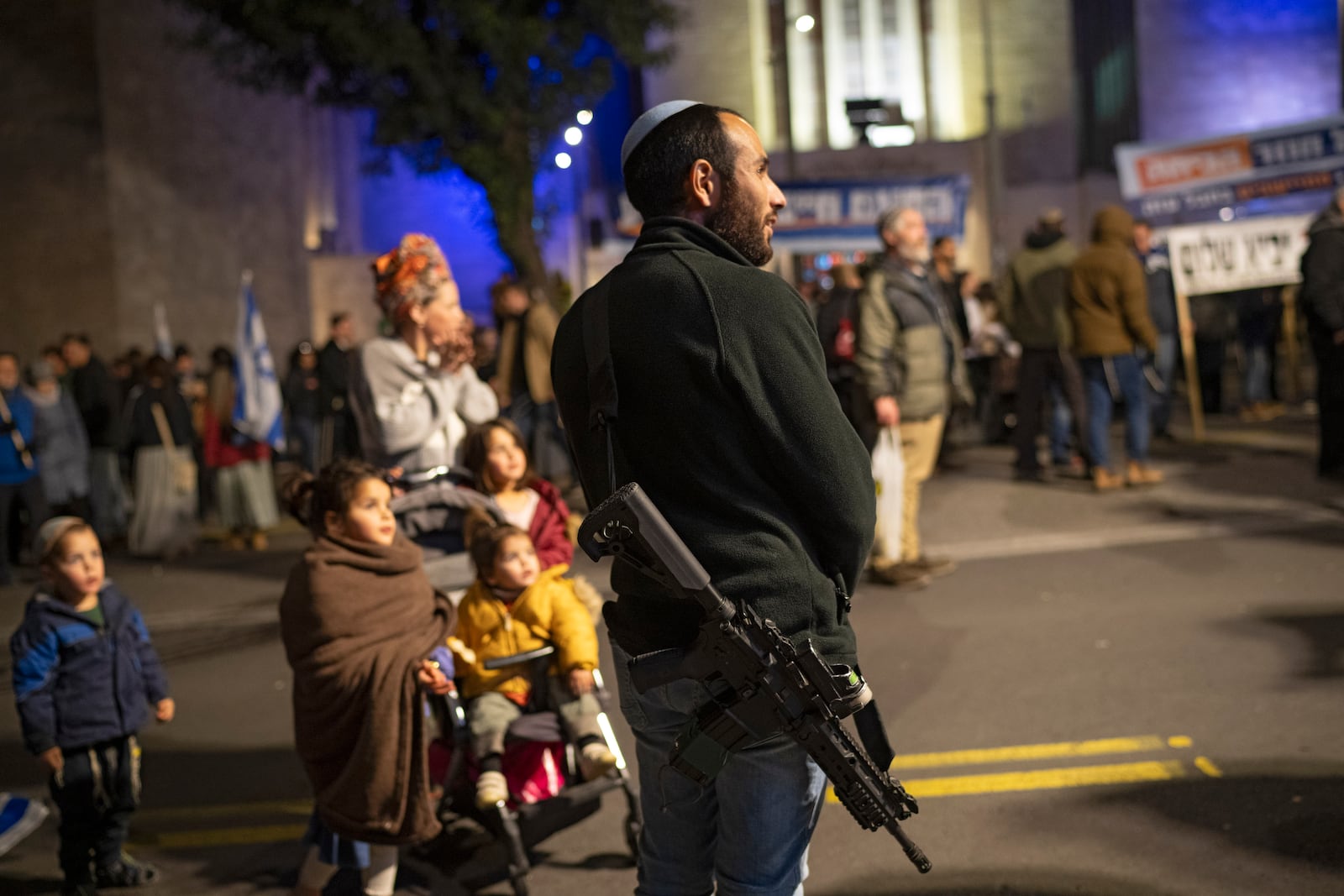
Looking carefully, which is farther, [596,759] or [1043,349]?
[1043,349]

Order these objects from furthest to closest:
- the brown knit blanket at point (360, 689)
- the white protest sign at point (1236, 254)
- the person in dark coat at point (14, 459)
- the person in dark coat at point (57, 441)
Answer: the white protest sign at point (1236, 254) → the person in dark coat at point (57, 441) → the person in dark coat at point (14, 459) → the brown knit blanket at point (360, 689)

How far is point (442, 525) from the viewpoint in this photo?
204 inches

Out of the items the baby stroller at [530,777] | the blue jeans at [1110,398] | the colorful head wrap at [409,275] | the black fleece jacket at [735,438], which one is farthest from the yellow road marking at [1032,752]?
the blue jeans at [1110,398]

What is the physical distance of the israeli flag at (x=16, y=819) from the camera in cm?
479

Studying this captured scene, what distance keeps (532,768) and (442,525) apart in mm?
1093

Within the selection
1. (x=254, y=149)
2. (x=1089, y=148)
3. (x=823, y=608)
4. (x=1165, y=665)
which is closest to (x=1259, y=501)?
(x=1165, y=665)

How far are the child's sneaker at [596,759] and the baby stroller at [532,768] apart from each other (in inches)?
2.2

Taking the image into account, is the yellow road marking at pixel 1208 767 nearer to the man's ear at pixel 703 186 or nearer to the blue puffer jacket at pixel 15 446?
the man's ear at pixel 703 186

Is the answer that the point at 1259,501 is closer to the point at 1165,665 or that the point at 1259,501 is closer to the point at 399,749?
the point at 1165,665

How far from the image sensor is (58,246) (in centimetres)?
2359

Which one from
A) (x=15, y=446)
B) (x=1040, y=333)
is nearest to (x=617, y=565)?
(x=1040, y=333)

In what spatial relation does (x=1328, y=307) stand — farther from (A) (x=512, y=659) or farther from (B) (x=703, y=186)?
(B) (x=703, y=186)

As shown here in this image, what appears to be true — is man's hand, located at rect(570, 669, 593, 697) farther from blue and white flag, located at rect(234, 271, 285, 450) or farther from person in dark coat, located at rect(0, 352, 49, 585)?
person in dark coat, located at rect(0, 352, 49, 585)

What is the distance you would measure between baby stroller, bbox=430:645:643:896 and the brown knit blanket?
22cm
